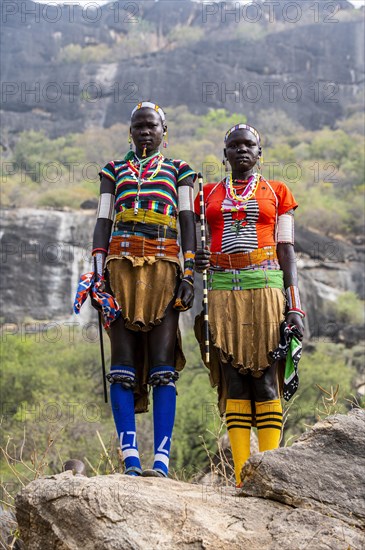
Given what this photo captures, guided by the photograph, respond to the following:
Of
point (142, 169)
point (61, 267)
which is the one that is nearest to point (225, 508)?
point (142, 169)

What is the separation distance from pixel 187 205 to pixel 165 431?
1.35 meters

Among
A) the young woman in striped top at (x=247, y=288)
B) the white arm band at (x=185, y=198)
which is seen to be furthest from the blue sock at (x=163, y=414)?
the white arm band at (x=185, y=198)

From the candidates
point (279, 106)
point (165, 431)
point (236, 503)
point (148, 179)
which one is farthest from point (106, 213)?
point (279, 106)

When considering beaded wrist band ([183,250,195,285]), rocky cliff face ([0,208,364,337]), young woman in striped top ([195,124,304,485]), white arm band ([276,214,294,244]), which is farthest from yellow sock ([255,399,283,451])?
rocky cliff face ([0,208,364,337])

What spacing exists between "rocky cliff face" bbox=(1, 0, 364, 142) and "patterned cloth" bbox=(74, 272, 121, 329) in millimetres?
71352

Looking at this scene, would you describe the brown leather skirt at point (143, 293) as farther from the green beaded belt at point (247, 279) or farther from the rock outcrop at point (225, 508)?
the rock outcrop at point (225, 508)

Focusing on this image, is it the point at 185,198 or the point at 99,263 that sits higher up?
the point at 185,198

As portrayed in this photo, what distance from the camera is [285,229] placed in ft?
17.1

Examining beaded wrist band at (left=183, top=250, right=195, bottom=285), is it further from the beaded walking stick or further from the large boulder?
the large boulder

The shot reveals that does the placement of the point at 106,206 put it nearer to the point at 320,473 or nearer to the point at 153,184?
the point at 153,184

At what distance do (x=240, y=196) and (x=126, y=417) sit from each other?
1517 millimetres

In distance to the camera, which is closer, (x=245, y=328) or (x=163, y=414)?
(x=163, y=414)

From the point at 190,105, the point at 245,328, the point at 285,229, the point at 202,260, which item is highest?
the point at 190,105

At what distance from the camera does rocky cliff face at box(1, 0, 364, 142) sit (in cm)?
7906
